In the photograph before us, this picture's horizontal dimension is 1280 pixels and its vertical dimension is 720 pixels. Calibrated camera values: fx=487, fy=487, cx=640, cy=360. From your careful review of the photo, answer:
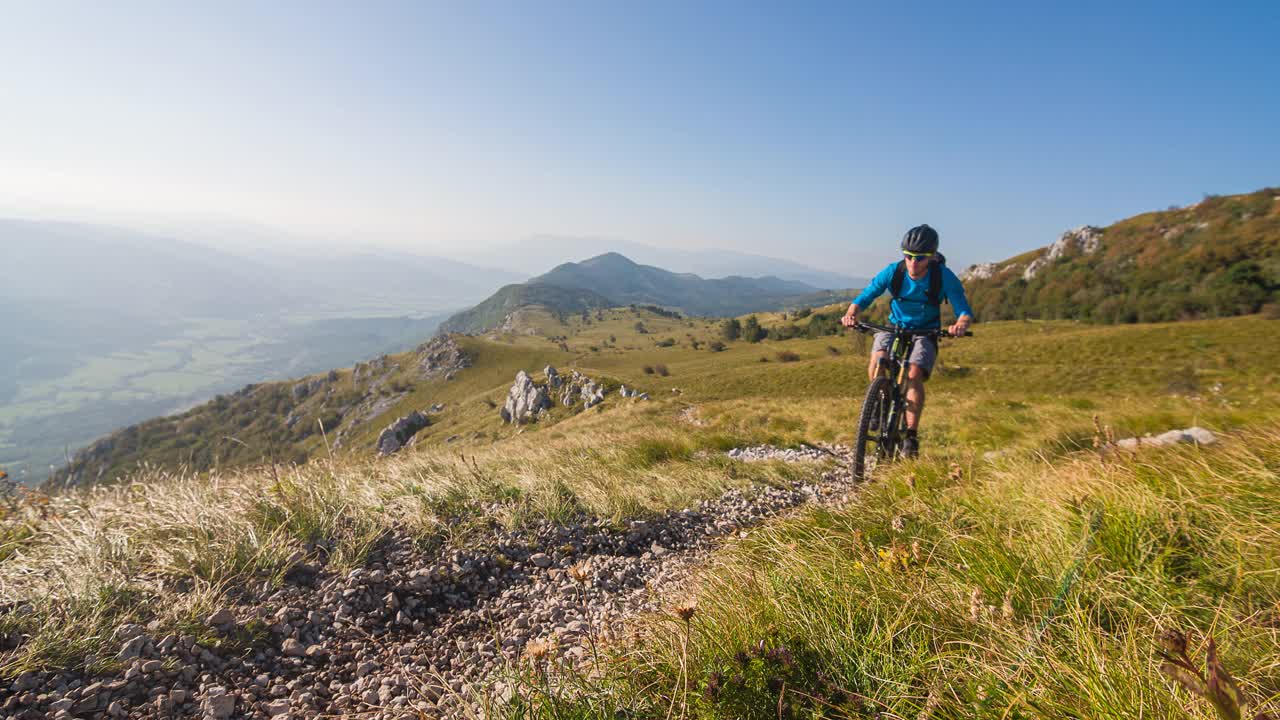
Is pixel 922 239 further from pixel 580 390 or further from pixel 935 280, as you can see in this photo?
pixel 580 390

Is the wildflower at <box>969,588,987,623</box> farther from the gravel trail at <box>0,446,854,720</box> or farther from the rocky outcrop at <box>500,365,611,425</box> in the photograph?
the rocky outcrop at <box>500,365,611,425</box>

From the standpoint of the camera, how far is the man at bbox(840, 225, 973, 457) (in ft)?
20.4

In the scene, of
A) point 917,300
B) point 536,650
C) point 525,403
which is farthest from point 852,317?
point 525,403

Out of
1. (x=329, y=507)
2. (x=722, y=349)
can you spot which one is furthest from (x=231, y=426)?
(x=329, y=507)

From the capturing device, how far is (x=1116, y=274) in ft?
297

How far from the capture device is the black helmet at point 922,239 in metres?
6.23

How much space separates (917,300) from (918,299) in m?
0.02

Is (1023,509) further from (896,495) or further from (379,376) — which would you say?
(379,376)

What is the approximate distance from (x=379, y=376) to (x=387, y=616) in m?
184

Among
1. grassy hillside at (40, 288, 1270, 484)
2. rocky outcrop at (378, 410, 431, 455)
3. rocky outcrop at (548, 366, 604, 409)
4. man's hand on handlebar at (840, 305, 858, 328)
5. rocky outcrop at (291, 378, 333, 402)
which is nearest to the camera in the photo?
man's hand on handlebar at (840, 305, 858, 328)

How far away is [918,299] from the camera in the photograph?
6.46 metres

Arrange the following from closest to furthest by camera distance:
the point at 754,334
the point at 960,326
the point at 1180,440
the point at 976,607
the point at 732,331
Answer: the point at 976,607
the point at 1180,440
the point at 960,326
the point at 754,334
the point at 732,331

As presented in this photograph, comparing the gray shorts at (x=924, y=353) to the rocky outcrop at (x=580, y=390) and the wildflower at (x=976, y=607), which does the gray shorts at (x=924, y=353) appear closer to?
the wildflower at (x=976, y=607)

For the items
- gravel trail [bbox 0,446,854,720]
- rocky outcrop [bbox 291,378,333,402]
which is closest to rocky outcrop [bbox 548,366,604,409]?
gravel trail [bbox 0,446,854,720]
